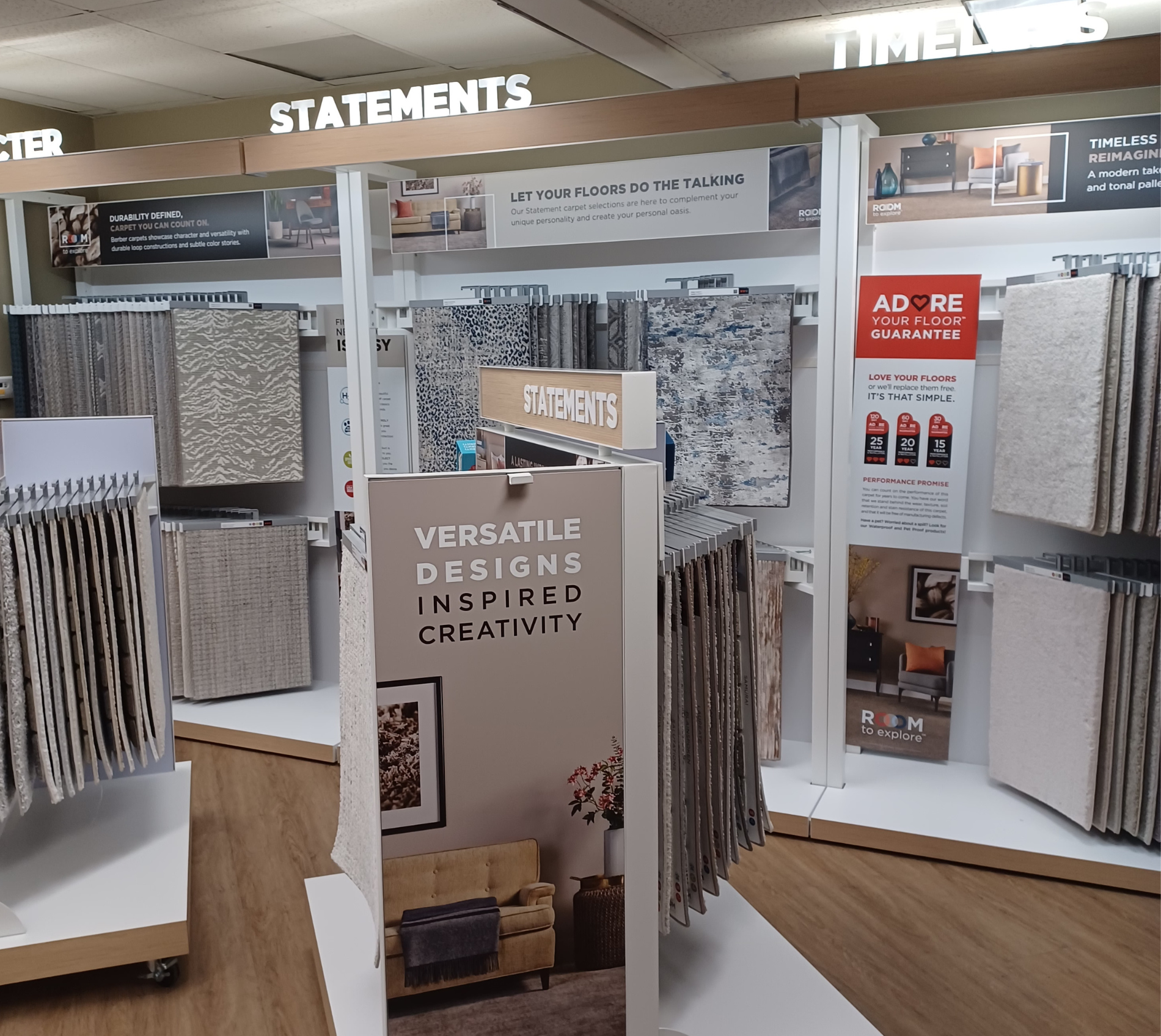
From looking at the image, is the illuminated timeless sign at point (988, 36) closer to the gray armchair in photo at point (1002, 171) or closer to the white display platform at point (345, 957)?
the gray armchair in photo at point (1002, 171)

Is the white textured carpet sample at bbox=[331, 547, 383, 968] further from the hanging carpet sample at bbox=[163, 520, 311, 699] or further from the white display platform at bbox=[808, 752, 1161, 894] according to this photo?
the hanging carpet sample at bbox=[163, 520, 311, 699]

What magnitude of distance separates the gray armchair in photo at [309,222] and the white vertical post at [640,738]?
3.34 metres

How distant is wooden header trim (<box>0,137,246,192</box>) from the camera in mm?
4113

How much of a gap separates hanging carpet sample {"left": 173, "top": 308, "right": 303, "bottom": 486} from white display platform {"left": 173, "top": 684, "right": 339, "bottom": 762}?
1.02 meters

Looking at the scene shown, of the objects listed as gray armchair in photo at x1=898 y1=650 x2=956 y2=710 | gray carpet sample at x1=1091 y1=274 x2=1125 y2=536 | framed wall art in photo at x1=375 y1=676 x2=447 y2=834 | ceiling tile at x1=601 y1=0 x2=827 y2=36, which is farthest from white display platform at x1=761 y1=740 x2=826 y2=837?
ceiling tile at x1=601 y1=0 x2=827 y2=36

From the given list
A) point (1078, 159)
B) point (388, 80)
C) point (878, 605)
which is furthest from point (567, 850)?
point (388, 80)

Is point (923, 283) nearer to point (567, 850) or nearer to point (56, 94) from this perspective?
point (567, 850)

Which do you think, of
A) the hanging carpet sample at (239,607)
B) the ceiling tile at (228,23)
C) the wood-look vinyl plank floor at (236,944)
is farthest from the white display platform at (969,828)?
the ceiling tile at (228,23)

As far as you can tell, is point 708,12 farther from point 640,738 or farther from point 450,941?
point 450,941

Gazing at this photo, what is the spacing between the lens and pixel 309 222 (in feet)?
16.0

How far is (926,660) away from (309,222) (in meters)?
3.27

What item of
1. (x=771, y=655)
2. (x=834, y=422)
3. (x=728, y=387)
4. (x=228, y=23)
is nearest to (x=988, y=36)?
(x=834, y=422)

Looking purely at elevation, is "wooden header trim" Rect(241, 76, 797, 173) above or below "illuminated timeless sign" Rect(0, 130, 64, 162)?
below

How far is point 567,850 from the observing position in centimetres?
204
